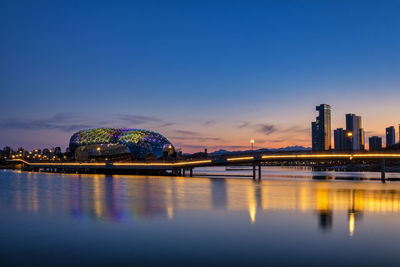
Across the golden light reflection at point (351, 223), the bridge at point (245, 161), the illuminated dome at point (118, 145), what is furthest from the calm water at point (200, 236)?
the illuminated dome at point (118, 145)

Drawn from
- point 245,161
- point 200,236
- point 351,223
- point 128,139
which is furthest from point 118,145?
point 200,236

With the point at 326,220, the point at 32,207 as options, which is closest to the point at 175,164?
the point at 32,207

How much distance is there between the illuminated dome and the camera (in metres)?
181

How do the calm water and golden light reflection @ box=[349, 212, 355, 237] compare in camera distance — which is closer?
the calm water

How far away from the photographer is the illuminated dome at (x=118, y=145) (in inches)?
7126

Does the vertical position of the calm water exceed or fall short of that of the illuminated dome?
it falls short

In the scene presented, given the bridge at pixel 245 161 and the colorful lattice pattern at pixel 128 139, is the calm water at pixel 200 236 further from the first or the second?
the colorful lattice pattern at pixel 128 139

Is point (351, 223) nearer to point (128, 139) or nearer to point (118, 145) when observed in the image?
point (118, 145)

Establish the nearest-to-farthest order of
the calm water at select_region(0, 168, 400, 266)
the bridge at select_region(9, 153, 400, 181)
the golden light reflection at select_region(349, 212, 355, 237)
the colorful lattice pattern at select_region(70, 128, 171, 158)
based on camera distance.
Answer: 1. the calm water at select_region(0, 168, 400, 266)
2. the golden light reflection at select_region(349, 212, 355, 237)
3. the bridge at select_region(9, 153, 400, 181)
4. the colorful lattice pattern at select_region(70, 128, 171, 158)

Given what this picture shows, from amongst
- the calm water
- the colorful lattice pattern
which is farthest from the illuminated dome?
the calm water

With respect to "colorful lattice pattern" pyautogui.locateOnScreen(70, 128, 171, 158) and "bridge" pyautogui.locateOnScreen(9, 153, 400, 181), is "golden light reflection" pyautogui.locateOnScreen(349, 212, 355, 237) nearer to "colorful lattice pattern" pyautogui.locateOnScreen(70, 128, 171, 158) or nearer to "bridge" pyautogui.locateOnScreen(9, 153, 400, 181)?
"bridge" pyautogui.locateOnScreen(9, 153, 400, 181)

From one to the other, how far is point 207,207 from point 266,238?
13738mm

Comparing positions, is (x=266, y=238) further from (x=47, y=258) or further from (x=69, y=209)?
(x=69, y=209)

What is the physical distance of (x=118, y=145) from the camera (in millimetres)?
181750
